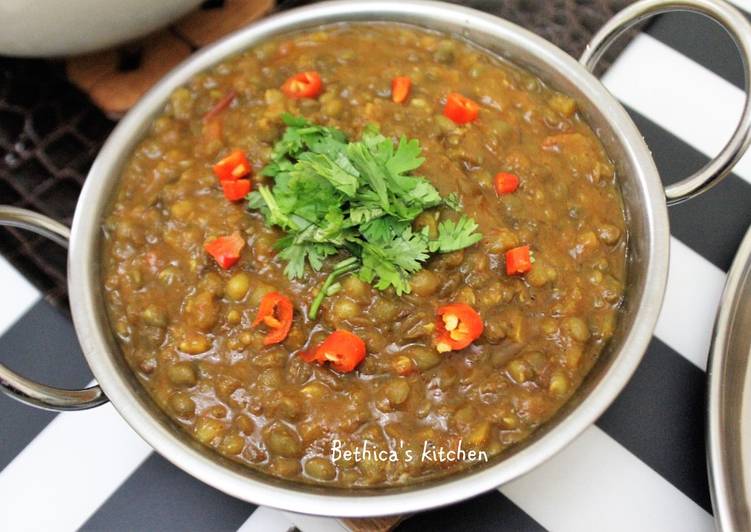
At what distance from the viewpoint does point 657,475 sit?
2.97 m

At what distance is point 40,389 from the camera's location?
2555mm

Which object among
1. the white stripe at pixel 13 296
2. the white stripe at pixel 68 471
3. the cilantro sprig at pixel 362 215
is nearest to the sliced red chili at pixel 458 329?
the cilantro sprig at pixel 362 215

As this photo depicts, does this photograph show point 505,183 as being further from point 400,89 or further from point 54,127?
point 54,127

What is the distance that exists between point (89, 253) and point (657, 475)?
242cm

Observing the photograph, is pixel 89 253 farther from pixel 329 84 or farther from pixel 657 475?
pixel 657 475

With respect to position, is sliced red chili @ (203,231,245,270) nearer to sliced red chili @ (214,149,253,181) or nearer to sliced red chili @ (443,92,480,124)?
sliced red chili @ (214,149,253,181)

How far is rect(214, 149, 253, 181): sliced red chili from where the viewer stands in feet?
9.50

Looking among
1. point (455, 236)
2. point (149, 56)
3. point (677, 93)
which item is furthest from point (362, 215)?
point (677, 93)

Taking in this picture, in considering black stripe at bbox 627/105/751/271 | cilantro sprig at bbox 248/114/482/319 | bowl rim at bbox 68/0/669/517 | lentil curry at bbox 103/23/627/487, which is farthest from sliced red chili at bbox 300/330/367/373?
black stripe at bbox 627/105/751/271

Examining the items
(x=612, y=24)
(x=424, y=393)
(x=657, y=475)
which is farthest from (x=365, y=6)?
(x=657, y=475)

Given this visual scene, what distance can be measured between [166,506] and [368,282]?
1.26 m

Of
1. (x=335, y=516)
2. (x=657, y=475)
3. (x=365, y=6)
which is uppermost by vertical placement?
(x=365, y=6)

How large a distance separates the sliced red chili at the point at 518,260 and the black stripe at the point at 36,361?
1.87 meters

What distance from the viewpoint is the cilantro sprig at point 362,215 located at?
2646 mm
